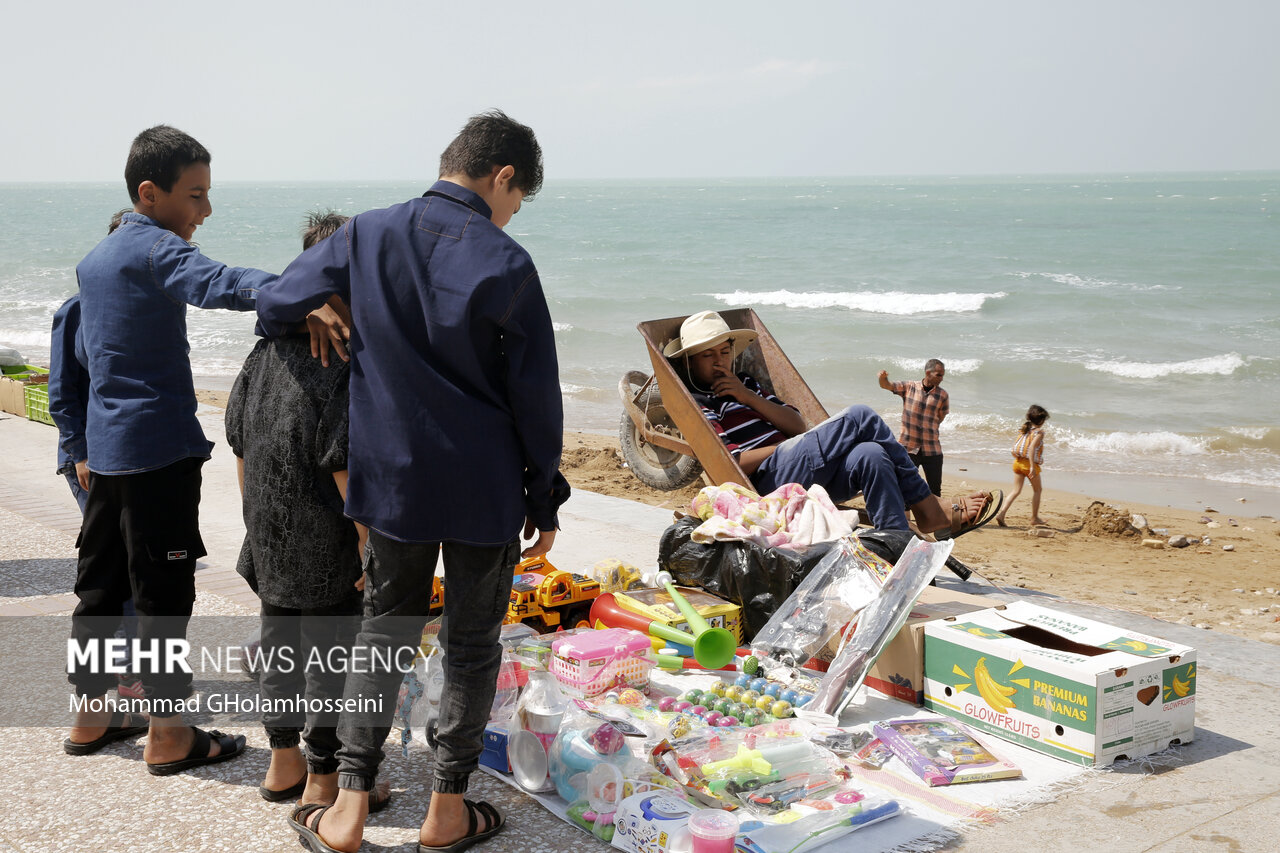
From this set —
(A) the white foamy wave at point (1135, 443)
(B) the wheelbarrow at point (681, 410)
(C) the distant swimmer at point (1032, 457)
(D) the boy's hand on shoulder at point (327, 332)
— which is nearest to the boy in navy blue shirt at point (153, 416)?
(D) the boy's hand on shoulder at point (327, 332)

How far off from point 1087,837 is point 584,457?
8.82 m

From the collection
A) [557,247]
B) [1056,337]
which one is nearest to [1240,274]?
[1056,337]

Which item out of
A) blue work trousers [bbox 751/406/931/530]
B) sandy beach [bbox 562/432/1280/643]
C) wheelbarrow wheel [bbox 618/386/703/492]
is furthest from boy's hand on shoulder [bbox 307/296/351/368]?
sandy beach [bbox 562/432/1280/643]

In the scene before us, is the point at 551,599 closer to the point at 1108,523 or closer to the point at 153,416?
the point at 153,416

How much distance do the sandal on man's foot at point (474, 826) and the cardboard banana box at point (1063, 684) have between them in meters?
1.65

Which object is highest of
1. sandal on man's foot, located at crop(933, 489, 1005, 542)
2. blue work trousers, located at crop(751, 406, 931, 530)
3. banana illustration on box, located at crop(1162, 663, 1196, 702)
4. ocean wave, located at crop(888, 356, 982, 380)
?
blue work trousers, located at crop(751, 406, 931, 530)

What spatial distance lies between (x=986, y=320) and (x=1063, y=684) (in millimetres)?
24338

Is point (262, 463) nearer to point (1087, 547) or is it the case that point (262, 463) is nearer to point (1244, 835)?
point (1244, 835)

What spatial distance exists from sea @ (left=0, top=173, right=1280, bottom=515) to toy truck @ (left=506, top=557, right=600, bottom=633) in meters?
1.65

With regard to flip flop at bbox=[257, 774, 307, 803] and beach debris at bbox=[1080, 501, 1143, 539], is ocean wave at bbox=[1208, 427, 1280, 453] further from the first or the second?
flip flop at bbox=[257, 774, 307, 803]

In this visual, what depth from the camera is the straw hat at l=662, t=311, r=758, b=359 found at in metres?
5.90

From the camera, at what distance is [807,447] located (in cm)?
514

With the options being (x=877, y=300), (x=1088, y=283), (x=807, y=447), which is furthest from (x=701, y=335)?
(x=1088, y=283)

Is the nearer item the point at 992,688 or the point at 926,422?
the point at 992,688
